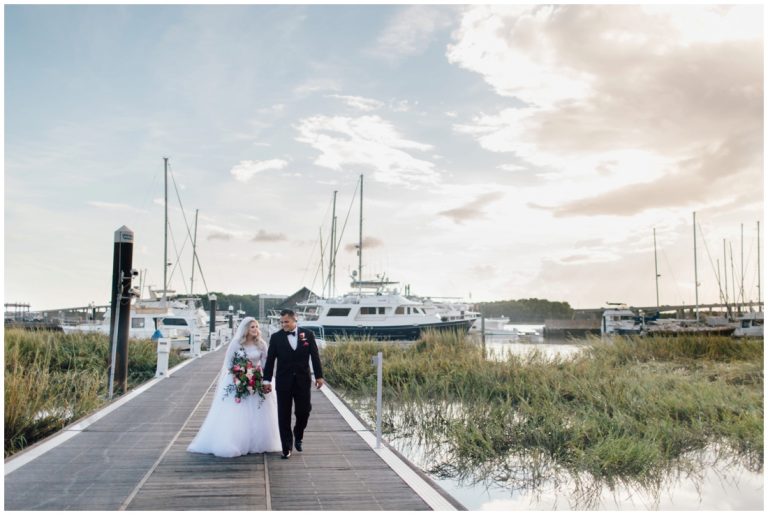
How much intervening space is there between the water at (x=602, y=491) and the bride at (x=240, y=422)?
8.04 feet

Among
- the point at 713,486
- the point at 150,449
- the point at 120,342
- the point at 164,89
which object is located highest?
the point at 164,89

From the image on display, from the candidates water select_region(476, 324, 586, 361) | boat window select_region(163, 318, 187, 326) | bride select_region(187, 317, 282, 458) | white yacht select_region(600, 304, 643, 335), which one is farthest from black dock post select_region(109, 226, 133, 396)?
white yacht select_region(600, 304, 643, 335)

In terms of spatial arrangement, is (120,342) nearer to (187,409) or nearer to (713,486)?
(187,409)

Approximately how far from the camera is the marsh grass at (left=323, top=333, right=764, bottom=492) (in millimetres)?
9586

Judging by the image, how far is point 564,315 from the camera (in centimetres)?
12188

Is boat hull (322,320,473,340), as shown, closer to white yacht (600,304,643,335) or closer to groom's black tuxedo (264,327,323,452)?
white yacht (600,304,643,335)

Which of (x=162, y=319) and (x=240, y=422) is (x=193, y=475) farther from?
(x=162, y=319)

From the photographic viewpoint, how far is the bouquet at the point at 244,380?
317 inches

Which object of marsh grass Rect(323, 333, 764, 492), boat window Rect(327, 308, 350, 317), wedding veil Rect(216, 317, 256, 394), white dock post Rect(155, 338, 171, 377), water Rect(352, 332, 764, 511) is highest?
boat window Rect(327, 308, 350, 317)

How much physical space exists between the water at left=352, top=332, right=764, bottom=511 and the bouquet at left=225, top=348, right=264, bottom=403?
2833 millimetres

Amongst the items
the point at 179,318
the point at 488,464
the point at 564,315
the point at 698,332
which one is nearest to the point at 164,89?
the point at 488,464

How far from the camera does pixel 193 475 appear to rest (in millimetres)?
7113

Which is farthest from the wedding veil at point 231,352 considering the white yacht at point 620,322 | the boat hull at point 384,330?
the white yacht at point 620,322

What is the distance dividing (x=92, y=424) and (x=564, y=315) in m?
118
